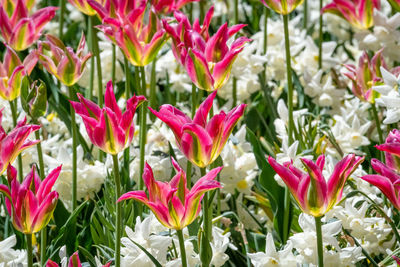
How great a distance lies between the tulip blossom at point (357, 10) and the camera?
215 centimetres

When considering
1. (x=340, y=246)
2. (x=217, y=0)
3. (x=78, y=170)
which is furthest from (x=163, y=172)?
(x=217, y=0)

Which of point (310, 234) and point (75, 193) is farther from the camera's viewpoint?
point (75, 193)

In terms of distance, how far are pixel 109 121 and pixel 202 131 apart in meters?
0.16

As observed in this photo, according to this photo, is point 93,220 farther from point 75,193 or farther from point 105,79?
point 105,79

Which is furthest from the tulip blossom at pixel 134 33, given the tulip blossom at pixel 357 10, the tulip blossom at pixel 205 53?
the tulip blossom at pixel 357 10

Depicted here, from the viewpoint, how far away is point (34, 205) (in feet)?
4.11

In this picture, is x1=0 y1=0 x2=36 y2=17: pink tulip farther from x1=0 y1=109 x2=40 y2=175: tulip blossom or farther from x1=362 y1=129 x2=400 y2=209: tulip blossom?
x1=362 y1=129 x2=400 y2=209: tulip blossom

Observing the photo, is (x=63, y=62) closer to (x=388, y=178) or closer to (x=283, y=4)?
(x=283, y=4)

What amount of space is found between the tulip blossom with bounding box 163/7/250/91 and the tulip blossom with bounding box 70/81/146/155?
0.21 m

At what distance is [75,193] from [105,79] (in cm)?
89

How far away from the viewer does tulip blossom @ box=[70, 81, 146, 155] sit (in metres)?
1.27

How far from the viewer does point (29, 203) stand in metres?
1.25

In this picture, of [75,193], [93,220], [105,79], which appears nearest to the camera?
[93,220]

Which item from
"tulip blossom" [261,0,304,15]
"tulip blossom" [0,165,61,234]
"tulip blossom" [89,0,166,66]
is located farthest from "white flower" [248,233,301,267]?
"tulip blossom" [261,0,304,15]
